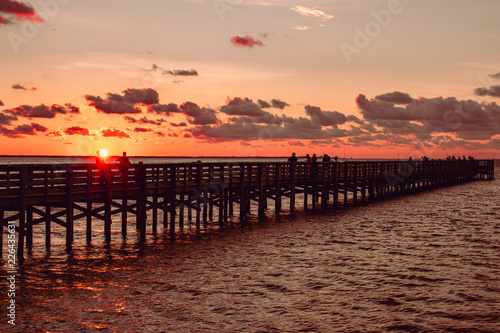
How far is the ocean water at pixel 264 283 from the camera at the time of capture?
37.4 ft

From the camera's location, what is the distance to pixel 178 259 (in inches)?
708

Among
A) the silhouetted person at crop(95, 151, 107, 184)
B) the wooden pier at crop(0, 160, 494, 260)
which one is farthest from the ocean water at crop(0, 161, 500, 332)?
the silhouetted person at crop(95, 151, 107, 184)

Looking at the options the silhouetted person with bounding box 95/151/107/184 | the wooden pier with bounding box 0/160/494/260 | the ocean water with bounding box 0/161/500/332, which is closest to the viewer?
the ocean water with bounding box 0/161/500/332

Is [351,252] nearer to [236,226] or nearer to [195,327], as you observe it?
[236,226]

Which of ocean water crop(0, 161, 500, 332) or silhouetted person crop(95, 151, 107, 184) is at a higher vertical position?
silhouetted person crop(95, 151, 107, 184)

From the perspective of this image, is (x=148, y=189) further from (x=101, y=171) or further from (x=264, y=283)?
(x=264, y=283)

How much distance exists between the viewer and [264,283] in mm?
14672

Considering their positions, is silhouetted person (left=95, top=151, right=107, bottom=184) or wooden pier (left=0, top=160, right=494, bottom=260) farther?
silhouetted person (left=95, top=151, right=107, bottom=184)

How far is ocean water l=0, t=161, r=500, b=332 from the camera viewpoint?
1140 cm

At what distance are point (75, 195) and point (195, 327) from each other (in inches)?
420

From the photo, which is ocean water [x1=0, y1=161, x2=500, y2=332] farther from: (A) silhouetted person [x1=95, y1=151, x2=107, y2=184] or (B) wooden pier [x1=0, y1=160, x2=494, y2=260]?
(A) silhouetted person [x1=95, y1=151, x2=107, y2=184]

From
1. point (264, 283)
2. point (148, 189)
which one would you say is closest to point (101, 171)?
point (148, 189)

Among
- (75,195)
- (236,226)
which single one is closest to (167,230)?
(236,226)

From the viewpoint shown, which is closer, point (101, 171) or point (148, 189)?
point (101, 171)
